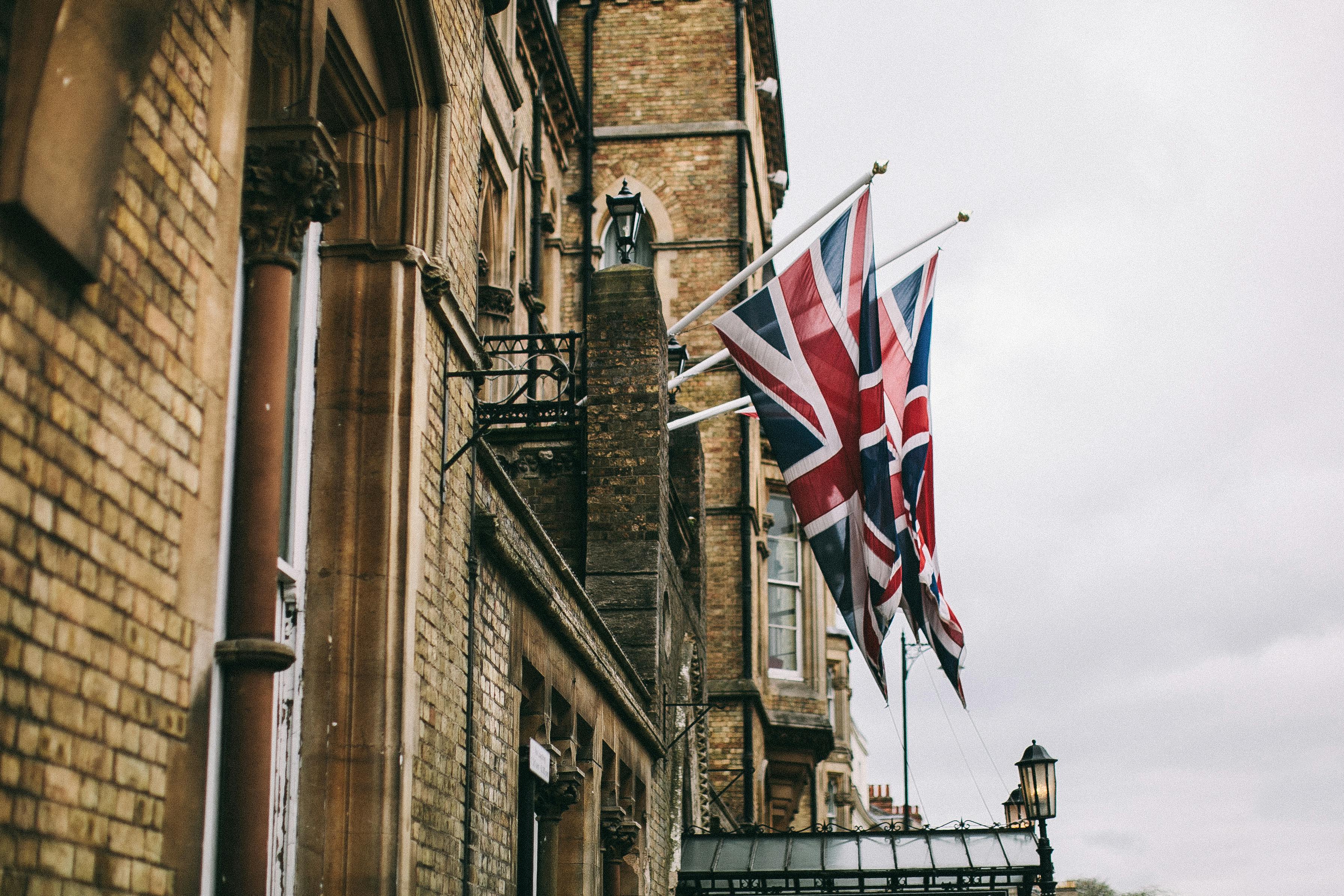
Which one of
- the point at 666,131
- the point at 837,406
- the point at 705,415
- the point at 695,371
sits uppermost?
the point at 666,131

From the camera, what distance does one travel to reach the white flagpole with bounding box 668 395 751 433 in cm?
1928

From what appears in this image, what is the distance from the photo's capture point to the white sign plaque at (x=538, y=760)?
10.8 metres

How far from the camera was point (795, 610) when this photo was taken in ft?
106

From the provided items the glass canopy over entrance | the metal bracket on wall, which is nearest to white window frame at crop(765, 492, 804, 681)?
the metal bracket on wall

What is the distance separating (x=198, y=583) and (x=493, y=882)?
16.3 ft

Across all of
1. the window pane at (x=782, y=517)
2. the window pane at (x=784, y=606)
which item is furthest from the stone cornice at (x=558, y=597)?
the window pane at (x=782, y=517)

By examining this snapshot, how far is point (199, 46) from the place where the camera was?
19.0ft

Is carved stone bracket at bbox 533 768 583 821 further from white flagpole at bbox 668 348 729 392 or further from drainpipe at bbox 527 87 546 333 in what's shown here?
drainpipe at bbox 527 87 546 333

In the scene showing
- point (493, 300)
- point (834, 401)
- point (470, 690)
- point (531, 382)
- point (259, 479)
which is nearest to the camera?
point (259, 479)

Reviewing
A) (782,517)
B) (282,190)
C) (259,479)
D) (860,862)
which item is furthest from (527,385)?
(782,517)

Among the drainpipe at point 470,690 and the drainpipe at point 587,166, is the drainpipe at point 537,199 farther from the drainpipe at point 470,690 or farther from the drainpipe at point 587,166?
the drainpipe at point 470,690

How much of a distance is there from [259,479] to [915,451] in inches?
443

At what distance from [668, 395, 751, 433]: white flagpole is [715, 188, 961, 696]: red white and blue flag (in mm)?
3115

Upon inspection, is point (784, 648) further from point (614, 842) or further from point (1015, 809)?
point (614, 842)
